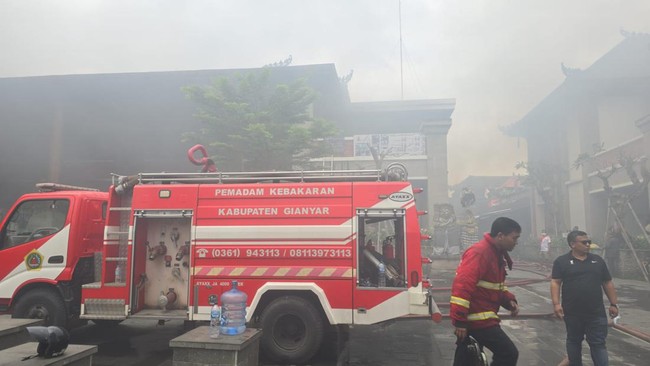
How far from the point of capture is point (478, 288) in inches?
143

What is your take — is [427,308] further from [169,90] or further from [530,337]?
[169,90]

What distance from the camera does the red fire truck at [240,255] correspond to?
206 inches

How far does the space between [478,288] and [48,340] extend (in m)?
3.47

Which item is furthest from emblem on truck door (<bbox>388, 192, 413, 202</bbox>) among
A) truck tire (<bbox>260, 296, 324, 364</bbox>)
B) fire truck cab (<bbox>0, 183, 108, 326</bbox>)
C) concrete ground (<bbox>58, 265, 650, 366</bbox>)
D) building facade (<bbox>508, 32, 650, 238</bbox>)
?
building facade (<bbox>508, 32, 650, 238</bbox>)

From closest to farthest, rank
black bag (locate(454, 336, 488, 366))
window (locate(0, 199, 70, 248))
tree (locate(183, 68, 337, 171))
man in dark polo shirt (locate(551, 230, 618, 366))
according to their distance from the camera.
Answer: black bag (locate(454, 336, 488, 366)), man in dark polo shirt (locate(551, 230, 618, 366)), window (locate(0, 199, 70, 248)), tree (locate(183, 68, 337, 171))

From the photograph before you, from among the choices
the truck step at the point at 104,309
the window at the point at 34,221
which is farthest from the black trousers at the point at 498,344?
the window at the point at 34,221

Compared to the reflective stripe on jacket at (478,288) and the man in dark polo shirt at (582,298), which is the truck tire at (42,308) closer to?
the reflective stripe on jacket at (478,288)

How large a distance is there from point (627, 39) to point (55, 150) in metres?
28.1

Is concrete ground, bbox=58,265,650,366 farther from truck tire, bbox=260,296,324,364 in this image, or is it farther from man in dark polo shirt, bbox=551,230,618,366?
man in dark polo shirt, bbox=551,230,618,366

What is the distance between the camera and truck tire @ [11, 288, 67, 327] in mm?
5930

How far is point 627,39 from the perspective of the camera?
21016mm

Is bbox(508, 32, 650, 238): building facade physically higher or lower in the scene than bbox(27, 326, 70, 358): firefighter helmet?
higher

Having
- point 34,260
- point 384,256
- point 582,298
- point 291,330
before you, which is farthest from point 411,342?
point 34,260

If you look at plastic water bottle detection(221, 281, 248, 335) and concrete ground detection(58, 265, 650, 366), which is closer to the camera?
plastic water bottle detection(221, 281, 248, 335)
